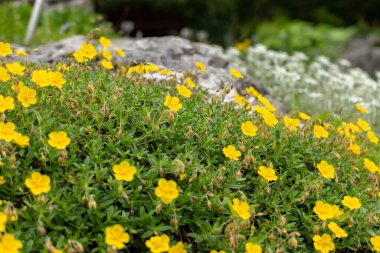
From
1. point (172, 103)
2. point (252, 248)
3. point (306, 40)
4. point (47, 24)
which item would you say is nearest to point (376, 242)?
point (252, 248)

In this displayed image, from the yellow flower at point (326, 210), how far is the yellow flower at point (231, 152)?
0.46 meters

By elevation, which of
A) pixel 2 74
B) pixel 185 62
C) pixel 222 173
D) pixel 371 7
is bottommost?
pixel 371 7

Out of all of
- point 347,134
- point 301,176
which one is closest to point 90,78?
point 301,176

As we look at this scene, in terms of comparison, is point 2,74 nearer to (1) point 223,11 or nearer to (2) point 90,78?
(2) point 90,78

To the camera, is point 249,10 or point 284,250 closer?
point 284,250

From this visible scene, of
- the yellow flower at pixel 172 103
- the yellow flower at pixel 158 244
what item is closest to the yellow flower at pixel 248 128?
the yellow flower at pixel 172 103

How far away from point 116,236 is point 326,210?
1087 millimetres

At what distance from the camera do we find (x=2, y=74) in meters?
2.69

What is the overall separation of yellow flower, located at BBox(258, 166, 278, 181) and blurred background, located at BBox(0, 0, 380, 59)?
13.8 ft

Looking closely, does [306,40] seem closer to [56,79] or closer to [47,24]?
[47,24]

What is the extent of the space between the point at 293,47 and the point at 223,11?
1393 mm

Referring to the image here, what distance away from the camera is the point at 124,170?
2.34 metres

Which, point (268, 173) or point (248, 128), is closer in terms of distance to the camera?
point (268, 173)

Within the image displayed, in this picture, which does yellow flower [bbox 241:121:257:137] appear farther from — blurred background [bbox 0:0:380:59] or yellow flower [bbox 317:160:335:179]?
blurred background [bbox 0:0:380:59]
